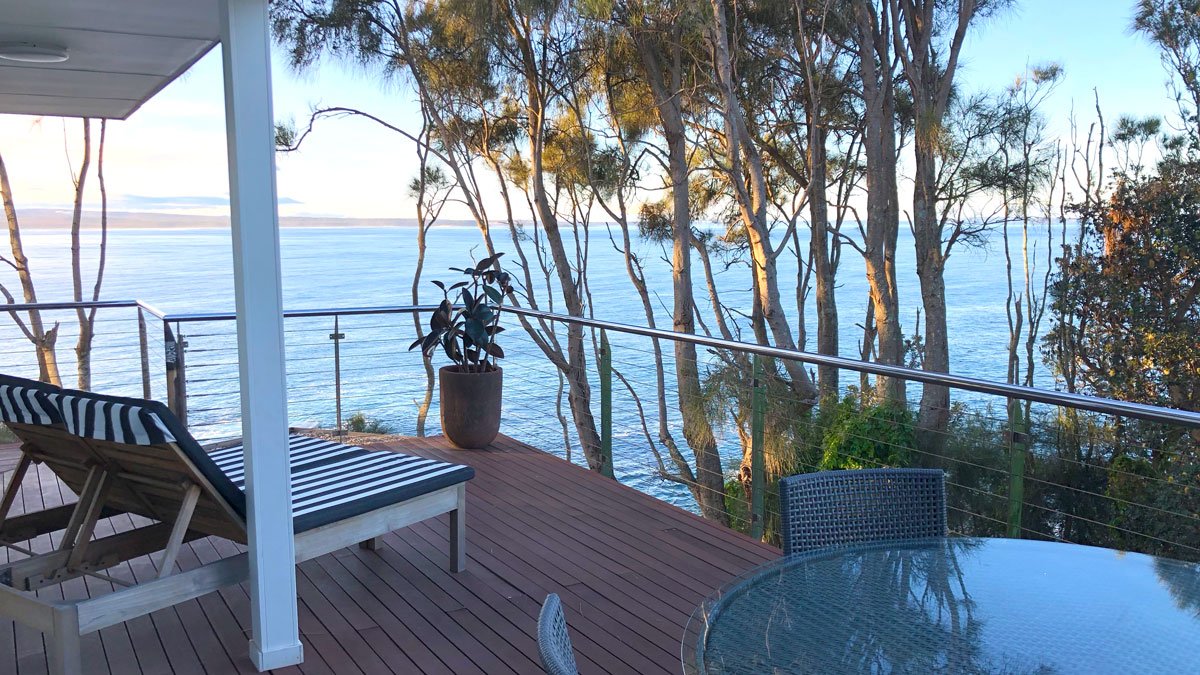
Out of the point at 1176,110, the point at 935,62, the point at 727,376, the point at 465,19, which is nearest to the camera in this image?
the point at 727,376

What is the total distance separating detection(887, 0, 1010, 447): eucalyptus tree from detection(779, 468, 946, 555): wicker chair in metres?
8.69

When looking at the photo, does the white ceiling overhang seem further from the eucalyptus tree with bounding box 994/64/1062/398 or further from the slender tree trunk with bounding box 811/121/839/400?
the eucalyptus tree with bounding box 994/64/1062/398

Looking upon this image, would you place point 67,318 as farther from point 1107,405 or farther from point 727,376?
point 1107,405

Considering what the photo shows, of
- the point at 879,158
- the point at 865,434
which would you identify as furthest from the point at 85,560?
the point at 879,158

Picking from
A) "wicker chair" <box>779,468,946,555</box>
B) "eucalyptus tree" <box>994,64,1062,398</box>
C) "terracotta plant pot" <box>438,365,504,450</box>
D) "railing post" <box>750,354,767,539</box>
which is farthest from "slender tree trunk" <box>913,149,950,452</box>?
"wicker chair" <box>779,468,946,555</box>

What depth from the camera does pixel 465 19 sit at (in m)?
10.4

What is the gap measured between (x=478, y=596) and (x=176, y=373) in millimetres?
2677

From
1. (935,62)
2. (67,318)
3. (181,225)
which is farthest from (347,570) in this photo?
(181,225)

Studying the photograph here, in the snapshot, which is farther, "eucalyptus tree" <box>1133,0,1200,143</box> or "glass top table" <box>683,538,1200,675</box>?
"eucalyptus tree" <box>1133,0,1200,143</box>

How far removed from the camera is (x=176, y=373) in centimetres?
495

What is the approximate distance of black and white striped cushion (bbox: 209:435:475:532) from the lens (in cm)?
293

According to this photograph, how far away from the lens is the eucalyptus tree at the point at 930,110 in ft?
36.4

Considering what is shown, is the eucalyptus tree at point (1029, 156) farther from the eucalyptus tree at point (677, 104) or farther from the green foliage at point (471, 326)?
the green foliage at point (471, 326)

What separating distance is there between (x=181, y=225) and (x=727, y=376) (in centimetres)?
2456
